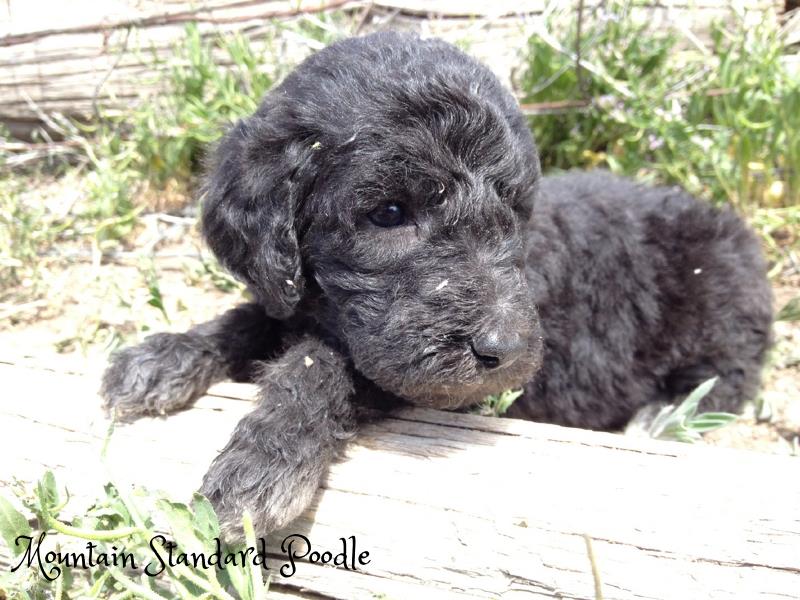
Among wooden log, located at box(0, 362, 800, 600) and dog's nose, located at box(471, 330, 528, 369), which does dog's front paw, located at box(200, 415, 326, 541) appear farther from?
dog's nose, located at box(471, 330, 528, 369)

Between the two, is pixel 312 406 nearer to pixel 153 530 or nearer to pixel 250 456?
pixel 250 456

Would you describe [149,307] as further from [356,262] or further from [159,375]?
→ [356,262]

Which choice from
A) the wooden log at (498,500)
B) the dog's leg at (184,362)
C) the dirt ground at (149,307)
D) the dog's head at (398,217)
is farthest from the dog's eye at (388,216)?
the dirt ground at (149,307)

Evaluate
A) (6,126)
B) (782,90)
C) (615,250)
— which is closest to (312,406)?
(615,250)

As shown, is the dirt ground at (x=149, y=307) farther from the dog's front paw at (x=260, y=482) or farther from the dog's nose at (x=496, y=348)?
the dog's nose at (x=496, y=348)

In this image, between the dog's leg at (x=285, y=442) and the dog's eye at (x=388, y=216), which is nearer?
the dog's leg at (x=285, y=442)

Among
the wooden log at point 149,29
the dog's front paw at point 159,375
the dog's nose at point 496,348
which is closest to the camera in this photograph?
the dog's nose at point 496,348
